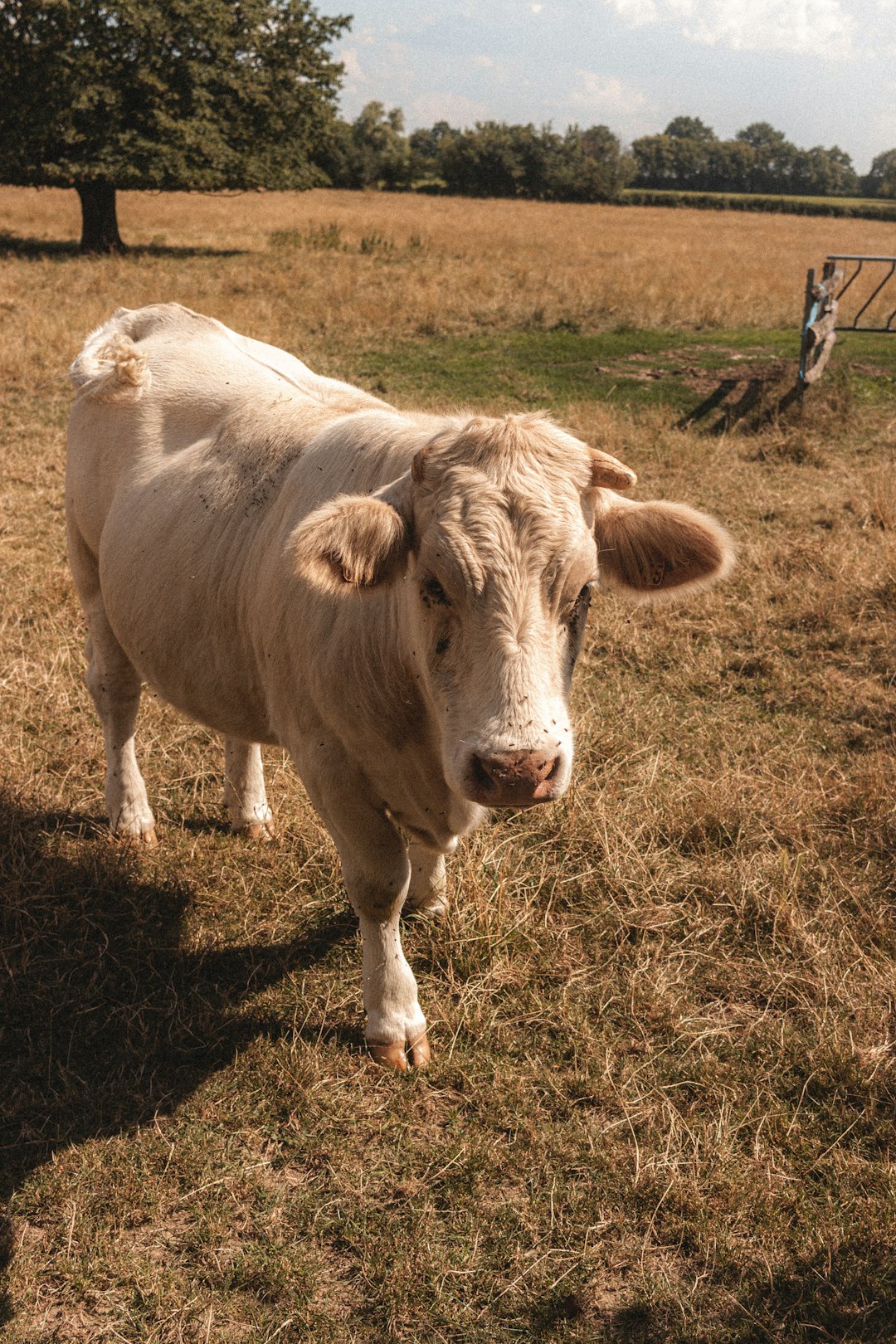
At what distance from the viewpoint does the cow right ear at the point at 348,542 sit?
2338mm

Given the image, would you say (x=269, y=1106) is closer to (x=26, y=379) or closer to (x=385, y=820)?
(x=385, y=820)

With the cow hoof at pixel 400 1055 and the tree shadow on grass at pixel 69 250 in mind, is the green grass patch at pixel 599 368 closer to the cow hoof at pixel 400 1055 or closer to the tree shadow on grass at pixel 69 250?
the cow hoof at pixel 400 1055

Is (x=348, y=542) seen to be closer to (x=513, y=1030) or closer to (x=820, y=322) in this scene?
(x=513, y=1030)

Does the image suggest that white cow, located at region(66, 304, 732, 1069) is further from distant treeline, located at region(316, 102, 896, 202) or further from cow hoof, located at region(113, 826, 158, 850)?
distant treeline, located at region(316, 102, 896, 202)

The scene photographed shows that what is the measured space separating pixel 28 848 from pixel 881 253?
32.7 m

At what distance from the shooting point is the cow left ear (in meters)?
2.67

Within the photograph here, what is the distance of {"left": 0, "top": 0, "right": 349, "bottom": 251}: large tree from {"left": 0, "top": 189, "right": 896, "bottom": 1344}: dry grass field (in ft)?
57.1

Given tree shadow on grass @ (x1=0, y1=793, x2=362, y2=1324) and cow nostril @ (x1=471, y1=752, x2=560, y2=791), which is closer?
cow nostril @ (x1=471, y1=752, x2=560, y2=791)

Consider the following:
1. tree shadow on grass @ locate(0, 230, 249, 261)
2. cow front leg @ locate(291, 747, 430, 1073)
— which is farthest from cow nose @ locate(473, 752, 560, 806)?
tree shadow on grass @ locate(0, 230, 249, 261)

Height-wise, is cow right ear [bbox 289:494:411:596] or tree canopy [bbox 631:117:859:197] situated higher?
tree canopy [bbox 631:117:859:197]

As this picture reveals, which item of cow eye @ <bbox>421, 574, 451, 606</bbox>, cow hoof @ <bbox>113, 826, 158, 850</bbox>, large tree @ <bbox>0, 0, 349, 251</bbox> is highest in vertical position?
large tree @ <bbox>0, 0, 349, 251</bbox>

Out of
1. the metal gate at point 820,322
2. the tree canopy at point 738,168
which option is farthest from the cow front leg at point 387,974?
the tree canopy at point 738,168

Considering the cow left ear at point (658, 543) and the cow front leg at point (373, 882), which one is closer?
the cow left ear at point (658, 543)

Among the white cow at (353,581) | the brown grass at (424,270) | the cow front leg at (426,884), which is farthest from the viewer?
Answer: the brown grass at (424,270)
